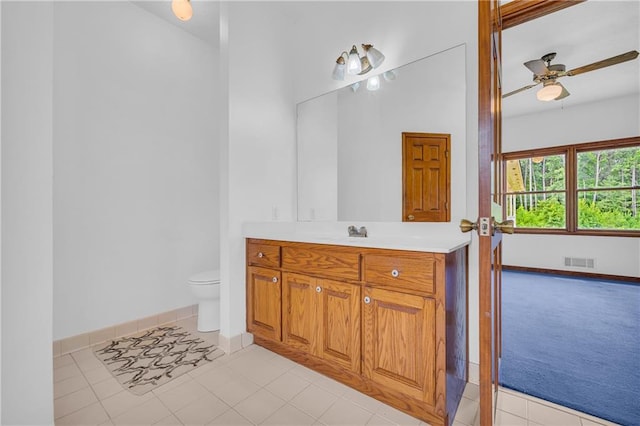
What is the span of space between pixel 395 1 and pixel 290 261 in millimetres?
1917

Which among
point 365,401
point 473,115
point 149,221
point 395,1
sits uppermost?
point 395,1

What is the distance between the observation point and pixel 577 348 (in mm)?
2211

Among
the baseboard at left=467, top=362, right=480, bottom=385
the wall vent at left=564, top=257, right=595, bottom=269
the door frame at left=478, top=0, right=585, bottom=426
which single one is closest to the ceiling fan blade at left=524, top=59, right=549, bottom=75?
the door frame at left=478, top=0, right=585, bottom=426

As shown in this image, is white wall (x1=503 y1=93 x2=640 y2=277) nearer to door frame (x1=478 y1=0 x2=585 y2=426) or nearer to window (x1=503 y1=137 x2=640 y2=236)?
window (x1=503 y1=137 x2=640 y2=236)

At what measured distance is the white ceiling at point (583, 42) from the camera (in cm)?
255

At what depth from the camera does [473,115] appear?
173 centimetres

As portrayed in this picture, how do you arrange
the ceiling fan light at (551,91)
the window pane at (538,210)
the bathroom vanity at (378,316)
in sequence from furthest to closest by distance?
1. the window pane at (538,210)
2. the ceiling fan light at (551,91)
3. the bathroom vanity at (378,316)

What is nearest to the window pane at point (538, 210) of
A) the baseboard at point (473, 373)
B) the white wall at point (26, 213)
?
the baseboard at point (473, 373)

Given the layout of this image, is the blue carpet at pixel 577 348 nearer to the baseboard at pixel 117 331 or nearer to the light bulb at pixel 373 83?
the light bulb at pixel 373 83

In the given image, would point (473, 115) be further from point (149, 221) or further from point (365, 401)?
point (149, 221)

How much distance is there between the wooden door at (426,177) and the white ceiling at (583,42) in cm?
190

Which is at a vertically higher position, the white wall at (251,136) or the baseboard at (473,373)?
the white wall at (251,136)

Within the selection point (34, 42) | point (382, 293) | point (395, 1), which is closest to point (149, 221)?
point (34, 42)

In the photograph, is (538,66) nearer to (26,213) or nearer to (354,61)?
(354,61)
